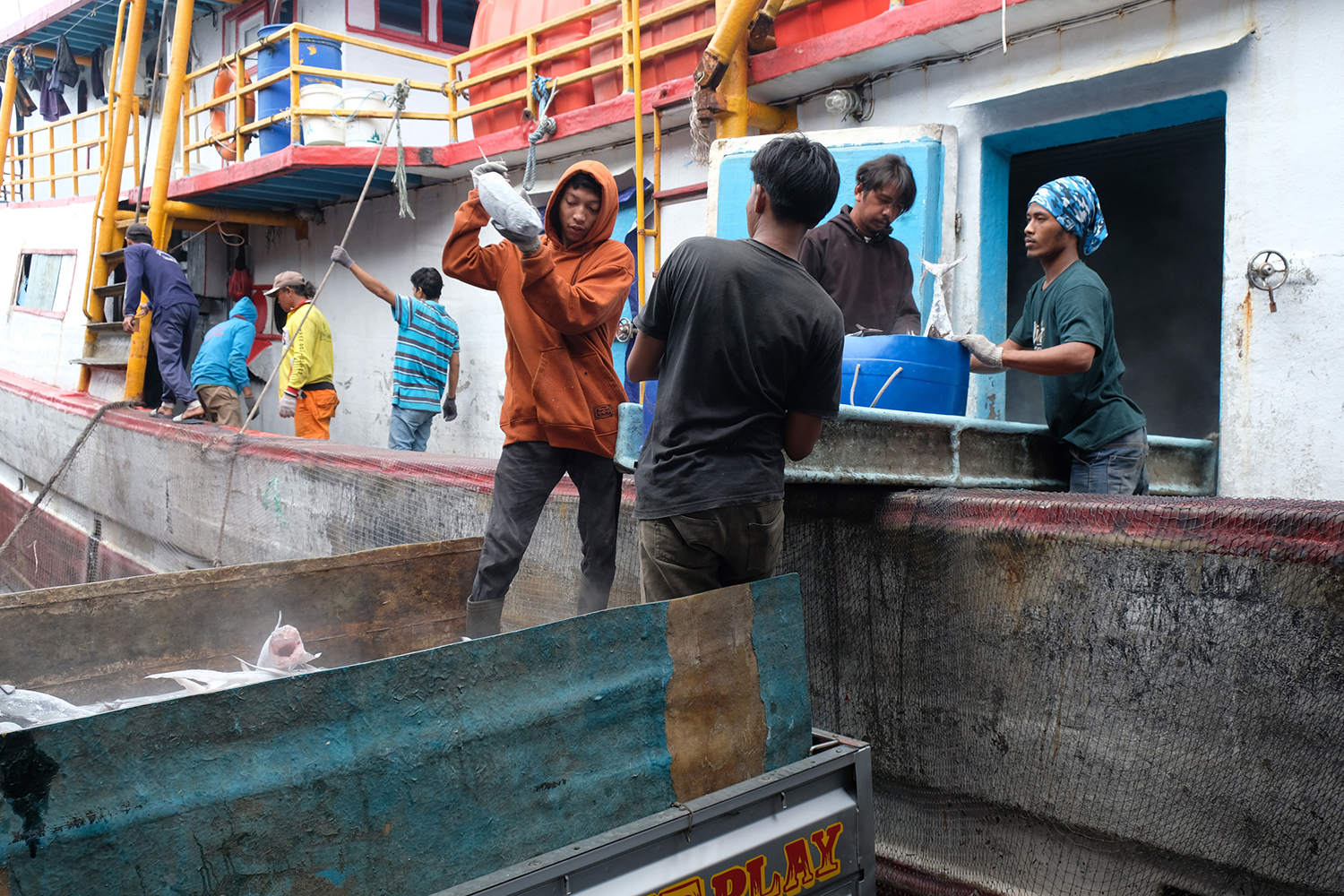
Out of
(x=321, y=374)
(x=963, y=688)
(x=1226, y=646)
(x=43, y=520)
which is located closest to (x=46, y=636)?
(x=963, y=688)

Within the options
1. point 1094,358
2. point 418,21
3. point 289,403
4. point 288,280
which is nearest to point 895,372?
point 1094,358

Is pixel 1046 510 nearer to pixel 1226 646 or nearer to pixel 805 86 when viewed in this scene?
pixel 1226 646

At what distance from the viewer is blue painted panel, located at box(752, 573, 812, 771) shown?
6.82ft

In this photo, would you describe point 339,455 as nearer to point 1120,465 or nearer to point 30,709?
point 30,709

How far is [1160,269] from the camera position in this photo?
8.20m

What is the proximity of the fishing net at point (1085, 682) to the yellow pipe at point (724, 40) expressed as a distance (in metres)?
3.92

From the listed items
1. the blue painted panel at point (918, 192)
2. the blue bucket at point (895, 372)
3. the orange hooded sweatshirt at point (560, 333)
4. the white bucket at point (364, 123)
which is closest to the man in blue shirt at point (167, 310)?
the white bucket at point (364, 123)

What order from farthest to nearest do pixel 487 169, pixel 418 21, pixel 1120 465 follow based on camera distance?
1. pixel 418 21
2. pixel 1120 465
3. pixel 487 169

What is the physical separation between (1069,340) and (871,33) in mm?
3142

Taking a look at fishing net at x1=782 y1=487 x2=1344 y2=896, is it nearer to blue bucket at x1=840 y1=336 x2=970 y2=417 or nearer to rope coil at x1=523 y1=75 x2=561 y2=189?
blue bucket at x1=840 y1=336 x2=970 y2=417

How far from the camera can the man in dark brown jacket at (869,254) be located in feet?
11.8

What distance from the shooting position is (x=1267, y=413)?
4.41 meters

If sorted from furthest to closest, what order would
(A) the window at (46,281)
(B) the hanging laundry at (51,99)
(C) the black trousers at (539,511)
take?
(B) the hanging laundry at (51,99)
(A) the window at (46,281)
(C) the black trousers at (539,511)

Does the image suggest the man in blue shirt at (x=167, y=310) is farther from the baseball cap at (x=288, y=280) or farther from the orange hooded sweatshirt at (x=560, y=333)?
the orange hooded sweatshirt at (x=560, y=333)
